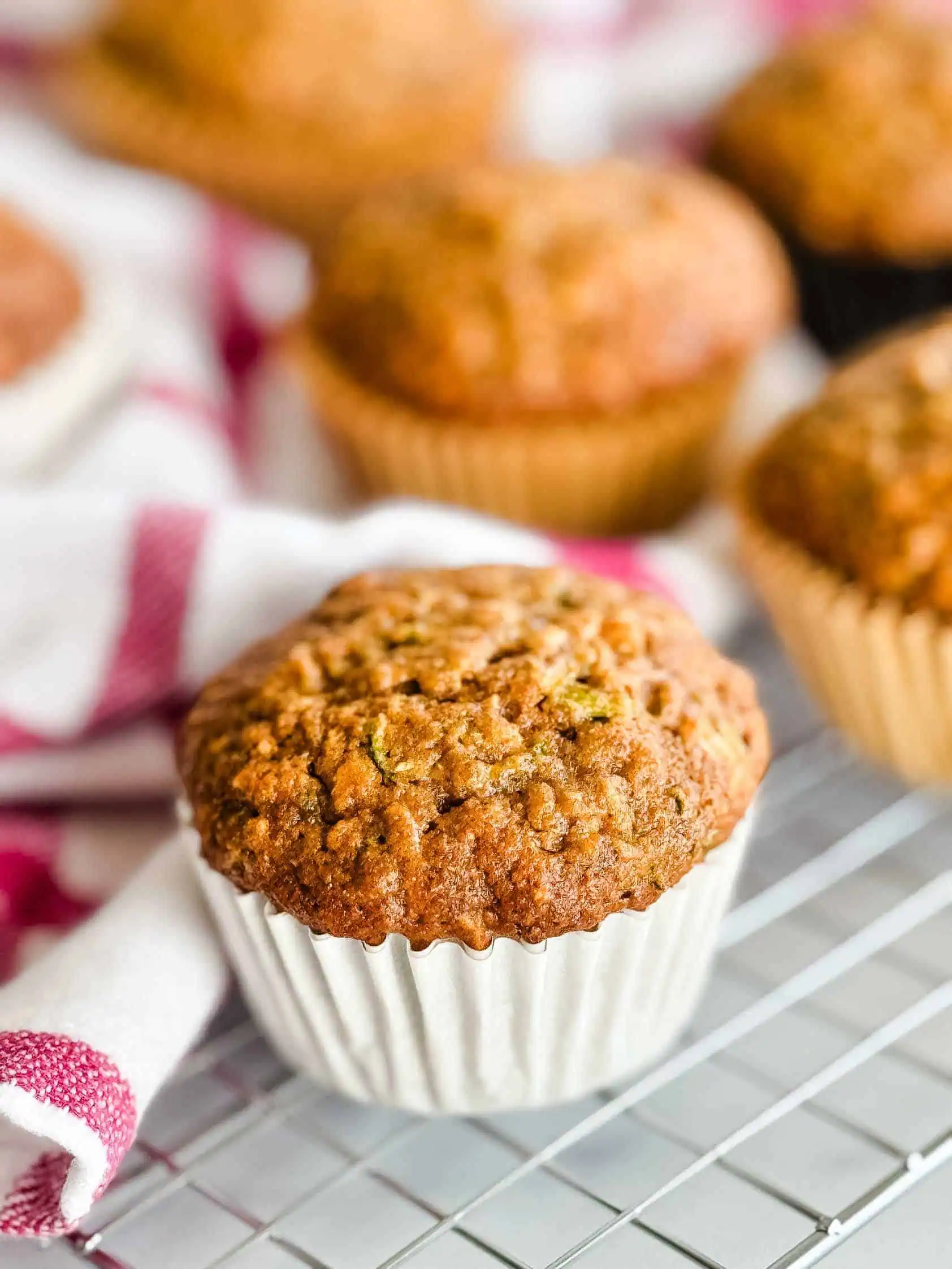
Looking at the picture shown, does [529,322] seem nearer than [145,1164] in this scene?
No

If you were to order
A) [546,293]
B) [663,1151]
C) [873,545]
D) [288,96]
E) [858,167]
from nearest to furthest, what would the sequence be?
[663,1151] → [873,545] → [546,293] → [858,167] → [288,96]

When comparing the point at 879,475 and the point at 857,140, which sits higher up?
the point at 857,140

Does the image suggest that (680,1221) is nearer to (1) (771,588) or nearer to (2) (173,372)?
(1) (771,588)

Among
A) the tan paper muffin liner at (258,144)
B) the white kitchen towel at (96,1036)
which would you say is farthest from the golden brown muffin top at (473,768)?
the tan paper muffin liner at (258,144)

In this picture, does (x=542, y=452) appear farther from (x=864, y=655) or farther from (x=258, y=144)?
(x=258, y=144)

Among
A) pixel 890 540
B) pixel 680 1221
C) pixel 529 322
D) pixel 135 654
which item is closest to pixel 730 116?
pixel 529 322

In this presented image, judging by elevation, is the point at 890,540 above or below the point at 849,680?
above

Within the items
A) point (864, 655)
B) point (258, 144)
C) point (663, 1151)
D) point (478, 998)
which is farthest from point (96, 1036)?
point (258, 144)
